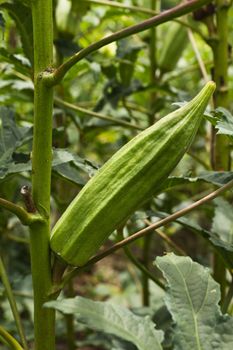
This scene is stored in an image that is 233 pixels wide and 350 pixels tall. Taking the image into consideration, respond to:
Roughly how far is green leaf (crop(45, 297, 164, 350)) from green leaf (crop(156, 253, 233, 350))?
33 millimetres

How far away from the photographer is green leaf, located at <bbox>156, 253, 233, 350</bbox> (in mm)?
651

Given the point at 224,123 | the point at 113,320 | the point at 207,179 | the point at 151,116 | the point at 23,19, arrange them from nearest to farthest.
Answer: the point at 113,320 < the point at 224,123 < the point at 207,179 < the point at 23,19 < the point at 151,116

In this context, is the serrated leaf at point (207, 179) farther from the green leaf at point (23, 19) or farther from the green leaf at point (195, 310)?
the green leaf at point (23, 19)

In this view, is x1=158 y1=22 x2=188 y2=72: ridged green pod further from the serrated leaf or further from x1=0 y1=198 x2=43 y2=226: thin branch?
x1=0 y1=198 x2=43 y2=226: thin branch

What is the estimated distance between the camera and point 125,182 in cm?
74

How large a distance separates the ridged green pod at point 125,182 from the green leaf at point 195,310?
0.09 metres

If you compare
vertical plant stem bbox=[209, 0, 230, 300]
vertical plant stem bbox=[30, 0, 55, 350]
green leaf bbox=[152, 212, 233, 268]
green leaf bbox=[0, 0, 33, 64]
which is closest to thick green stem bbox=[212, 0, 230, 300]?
vertical plant stem bbox=[209, 0, 230, 300]

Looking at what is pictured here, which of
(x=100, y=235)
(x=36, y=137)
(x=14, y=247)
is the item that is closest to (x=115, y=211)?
(x=100, y=235)

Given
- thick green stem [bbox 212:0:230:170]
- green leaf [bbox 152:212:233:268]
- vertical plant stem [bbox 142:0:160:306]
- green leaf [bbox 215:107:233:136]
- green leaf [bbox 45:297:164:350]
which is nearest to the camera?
green leaf [bbox 45:297:164:350]

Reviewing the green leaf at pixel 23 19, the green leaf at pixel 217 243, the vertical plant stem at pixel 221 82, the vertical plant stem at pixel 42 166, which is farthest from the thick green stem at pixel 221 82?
the vertical plant stem at pixel 42 166

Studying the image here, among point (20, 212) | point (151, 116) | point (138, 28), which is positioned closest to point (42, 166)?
point (20, 212)

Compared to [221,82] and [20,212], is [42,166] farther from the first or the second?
[221,82]

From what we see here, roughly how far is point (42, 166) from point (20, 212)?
0.07 metres

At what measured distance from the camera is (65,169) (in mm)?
886
